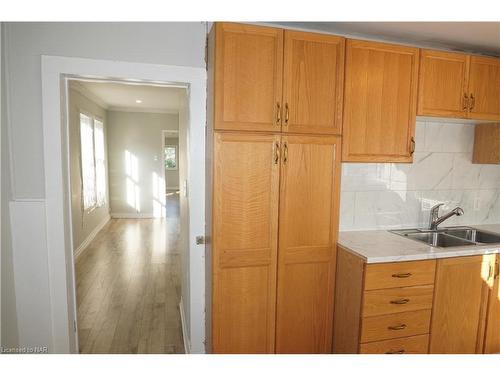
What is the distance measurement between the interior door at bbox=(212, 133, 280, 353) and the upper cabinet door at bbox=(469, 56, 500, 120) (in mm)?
1586

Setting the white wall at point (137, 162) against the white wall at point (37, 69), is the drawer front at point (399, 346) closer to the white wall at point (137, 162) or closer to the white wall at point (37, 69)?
the white wall at point (37, 69)

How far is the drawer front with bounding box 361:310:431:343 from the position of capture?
1.75 metres

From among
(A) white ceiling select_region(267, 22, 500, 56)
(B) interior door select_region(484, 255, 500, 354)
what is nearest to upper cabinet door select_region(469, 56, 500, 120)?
(A) white ceiling select_region(267, 22, 500, 56)

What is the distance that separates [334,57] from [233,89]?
660 mm

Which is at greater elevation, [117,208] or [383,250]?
[383,250]

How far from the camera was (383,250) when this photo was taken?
1861mm

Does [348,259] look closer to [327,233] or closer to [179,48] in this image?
[327,233]

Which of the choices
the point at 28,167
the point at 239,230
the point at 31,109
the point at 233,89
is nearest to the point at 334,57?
the point at 233,89

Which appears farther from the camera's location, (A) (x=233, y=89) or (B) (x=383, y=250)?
(B) (x=383, y=250)

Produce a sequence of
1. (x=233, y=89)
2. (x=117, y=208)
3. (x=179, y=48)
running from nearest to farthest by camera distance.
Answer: (x=233, y=89), (x=179, y=48), (x=117, y=208)

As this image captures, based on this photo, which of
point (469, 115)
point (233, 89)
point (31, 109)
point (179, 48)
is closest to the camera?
point (233, 89)

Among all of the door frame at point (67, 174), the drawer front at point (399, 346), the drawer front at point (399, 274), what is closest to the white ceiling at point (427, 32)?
the door frame at point (67, 174)

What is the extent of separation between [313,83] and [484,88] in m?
1.41

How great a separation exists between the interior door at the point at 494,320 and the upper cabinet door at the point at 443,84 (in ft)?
3.49
